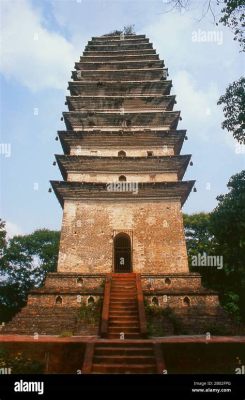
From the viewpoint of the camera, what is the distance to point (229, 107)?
34.8 ft

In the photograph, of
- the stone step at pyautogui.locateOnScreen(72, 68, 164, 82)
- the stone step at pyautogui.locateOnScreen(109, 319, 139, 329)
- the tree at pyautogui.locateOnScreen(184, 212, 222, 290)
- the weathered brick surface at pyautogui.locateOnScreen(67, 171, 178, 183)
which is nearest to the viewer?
the stone step at pyautogui.locateOnScreen(109, 319, 139, 329)

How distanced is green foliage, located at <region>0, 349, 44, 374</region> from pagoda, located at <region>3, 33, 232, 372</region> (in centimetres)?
124

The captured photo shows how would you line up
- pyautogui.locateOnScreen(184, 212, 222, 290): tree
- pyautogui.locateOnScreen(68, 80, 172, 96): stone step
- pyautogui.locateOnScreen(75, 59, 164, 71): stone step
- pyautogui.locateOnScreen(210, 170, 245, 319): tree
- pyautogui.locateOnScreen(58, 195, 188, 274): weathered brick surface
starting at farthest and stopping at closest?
pyautogui.locateOnScreen(184, 212, 222, 290): tree
pyautogui.locateOnScreen(75, 59, 164, 71): stone step
pyautogui.locateOnScreen(68, 80, 172, 96): stone step
pyautogui.locateOnScreen(58, 195, 188, 274): weathered brick surface
pyautogui.locateOnScreen(210, 170, 245, 319): tree

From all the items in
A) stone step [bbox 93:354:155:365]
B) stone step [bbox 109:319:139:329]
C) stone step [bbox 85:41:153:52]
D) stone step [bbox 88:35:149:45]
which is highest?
stone step [bbox 88:35:149:45]

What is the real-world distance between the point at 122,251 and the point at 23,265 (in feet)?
73.8

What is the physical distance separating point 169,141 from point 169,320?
8973 mm

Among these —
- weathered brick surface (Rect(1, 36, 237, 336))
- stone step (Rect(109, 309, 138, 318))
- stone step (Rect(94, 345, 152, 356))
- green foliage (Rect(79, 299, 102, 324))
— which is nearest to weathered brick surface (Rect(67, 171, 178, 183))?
weathered brick surface (Rect(1, 36, 237, 336))

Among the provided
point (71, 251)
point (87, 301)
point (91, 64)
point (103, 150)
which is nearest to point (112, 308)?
point (87, 301)

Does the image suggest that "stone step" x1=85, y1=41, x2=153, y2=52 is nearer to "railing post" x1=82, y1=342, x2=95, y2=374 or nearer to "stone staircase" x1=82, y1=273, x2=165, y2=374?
"stone staircase" x1=82, y1=273, x2=165, y2=374

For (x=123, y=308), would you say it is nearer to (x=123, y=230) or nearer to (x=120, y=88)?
(x=123, y=230)

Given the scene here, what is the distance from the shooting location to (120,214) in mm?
16688

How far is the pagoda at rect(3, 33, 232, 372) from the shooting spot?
13016 mm

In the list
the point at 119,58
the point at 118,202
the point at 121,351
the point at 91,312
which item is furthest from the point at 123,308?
the point at 119,58
